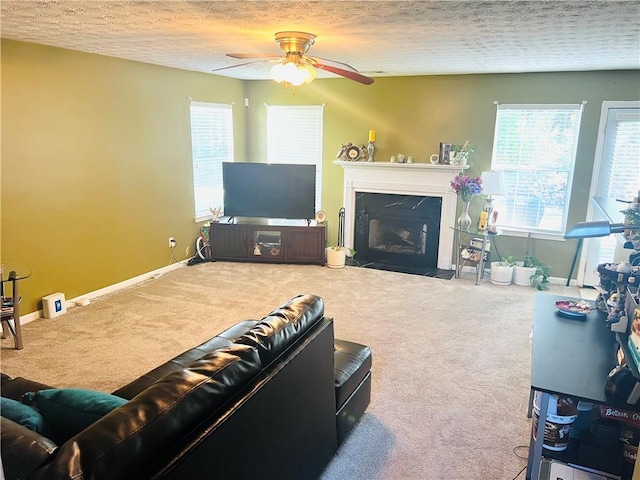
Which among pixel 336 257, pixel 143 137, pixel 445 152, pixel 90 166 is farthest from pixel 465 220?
pixel 90 166

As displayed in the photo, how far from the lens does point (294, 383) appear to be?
1963 mm

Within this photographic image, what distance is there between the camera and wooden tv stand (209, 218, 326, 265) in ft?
20.1

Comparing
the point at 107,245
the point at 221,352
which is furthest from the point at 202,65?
the point at 221,352

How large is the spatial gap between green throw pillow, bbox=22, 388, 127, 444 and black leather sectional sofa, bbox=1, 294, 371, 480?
12 centimetres

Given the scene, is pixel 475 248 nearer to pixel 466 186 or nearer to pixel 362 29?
pixel 466 186

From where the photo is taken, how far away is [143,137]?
527cm

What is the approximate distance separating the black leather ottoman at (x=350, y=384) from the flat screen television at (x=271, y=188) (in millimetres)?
3397

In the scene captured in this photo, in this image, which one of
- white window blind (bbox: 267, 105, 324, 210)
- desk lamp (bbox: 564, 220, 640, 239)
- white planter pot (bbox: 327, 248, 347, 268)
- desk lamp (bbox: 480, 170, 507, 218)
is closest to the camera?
desk lamp (bbox: 564, 220, 640, 239)

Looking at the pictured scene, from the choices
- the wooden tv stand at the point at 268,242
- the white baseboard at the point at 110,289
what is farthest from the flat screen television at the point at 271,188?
the white baseboard at the point at 110,289

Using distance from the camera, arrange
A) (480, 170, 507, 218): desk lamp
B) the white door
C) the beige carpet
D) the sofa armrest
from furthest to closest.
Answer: (480, 170, 507, 218): desk lamp
the white door
the beige carpet
the sofa armrest

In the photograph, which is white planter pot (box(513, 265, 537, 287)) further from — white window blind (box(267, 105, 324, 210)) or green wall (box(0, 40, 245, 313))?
green wall (box(0, 40, 245, 313))

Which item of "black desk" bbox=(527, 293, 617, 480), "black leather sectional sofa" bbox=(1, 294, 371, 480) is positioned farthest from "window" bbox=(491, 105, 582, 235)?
"black leather sectional sofa" bbox=(1, 294, 371, 480)

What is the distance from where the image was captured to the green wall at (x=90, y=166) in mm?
3990

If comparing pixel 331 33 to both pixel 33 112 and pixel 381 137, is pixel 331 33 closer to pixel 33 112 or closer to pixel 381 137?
pixel 33 112
